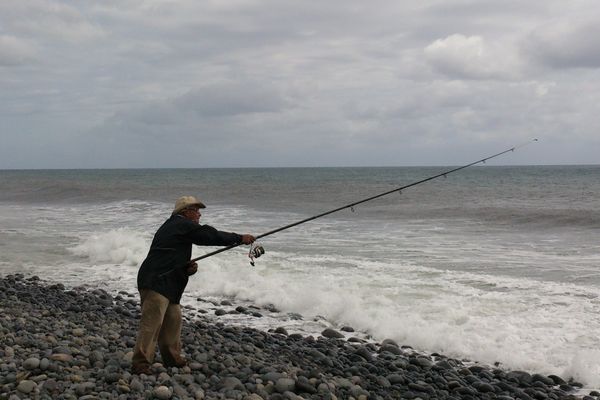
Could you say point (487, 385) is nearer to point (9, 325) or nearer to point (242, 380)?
point (242, 380)

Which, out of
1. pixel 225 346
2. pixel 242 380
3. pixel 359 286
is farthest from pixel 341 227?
pixel 242 380

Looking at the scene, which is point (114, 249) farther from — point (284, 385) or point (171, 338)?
point (284, 385)

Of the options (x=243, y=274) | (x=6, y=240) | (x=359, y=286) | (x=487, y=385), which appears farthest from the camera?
(x=6, y=240)

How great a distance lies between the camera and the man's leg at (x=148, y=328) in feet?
18.1

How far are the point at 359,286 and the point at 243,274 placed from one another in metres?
2.42

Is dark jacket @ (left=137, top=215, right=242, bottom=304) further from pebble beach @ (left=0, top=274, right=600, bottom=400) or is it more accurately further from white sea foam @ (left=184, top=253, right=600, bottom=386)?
white sea foam @ (left=184, top=253, right=600, bottom=386)

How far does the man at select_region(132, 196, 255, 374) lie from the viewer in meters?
5.51

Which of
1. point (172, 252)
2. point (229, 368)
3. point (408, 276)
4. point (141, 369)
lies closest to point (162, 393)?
point (141, 369)

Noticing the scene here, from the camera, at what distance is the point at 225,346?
7012mm

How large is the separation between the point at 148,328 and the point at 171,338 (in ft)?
1.20

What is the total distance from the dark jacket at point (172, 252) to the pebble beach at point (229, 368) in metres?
0.79

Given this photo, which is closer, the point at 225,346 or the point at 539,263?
the point at 225,346

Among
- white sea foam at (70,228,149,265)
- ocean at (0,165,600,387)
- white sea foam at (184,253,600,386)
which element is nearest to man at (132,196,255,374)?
ocean at (0,165,600,387)

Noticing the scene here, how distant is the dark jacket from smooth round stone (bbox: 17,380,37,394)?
1.16m
